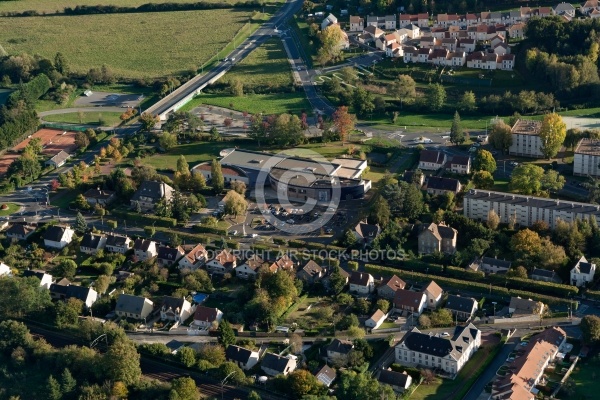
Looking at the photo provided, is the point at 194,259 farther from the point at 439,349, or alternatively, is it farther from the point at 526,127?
the point at 526,127

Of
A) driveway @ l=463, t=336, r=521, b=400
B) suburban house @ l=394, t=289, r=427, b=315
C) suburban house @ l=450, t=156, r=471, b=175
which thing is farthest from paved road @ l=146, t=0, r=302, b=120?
driveway @ l=463, t=336, r=521, b=400

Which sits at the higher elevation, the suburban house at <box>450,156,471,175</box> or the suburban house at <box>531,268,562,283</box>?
the suburban house at <box>450,156,471,175</box>

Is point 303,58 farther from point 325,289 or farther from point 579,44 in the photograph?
point 325,289

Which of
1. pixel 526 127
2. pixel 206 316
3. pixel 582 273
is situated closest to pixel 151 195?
pixel 206 316

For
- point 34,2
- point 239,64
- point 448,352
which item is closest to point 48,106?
point 239,64

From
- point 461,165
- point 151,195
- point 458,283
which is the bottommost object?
point 458,283

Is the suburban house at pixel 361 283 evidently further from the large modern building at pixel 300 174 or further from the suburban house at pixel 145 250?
the suburban house at pixel 145 250

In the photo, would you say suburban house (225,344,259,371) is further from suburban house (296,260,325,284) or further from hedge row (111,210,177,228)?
hedge row (111,210,177,228)
